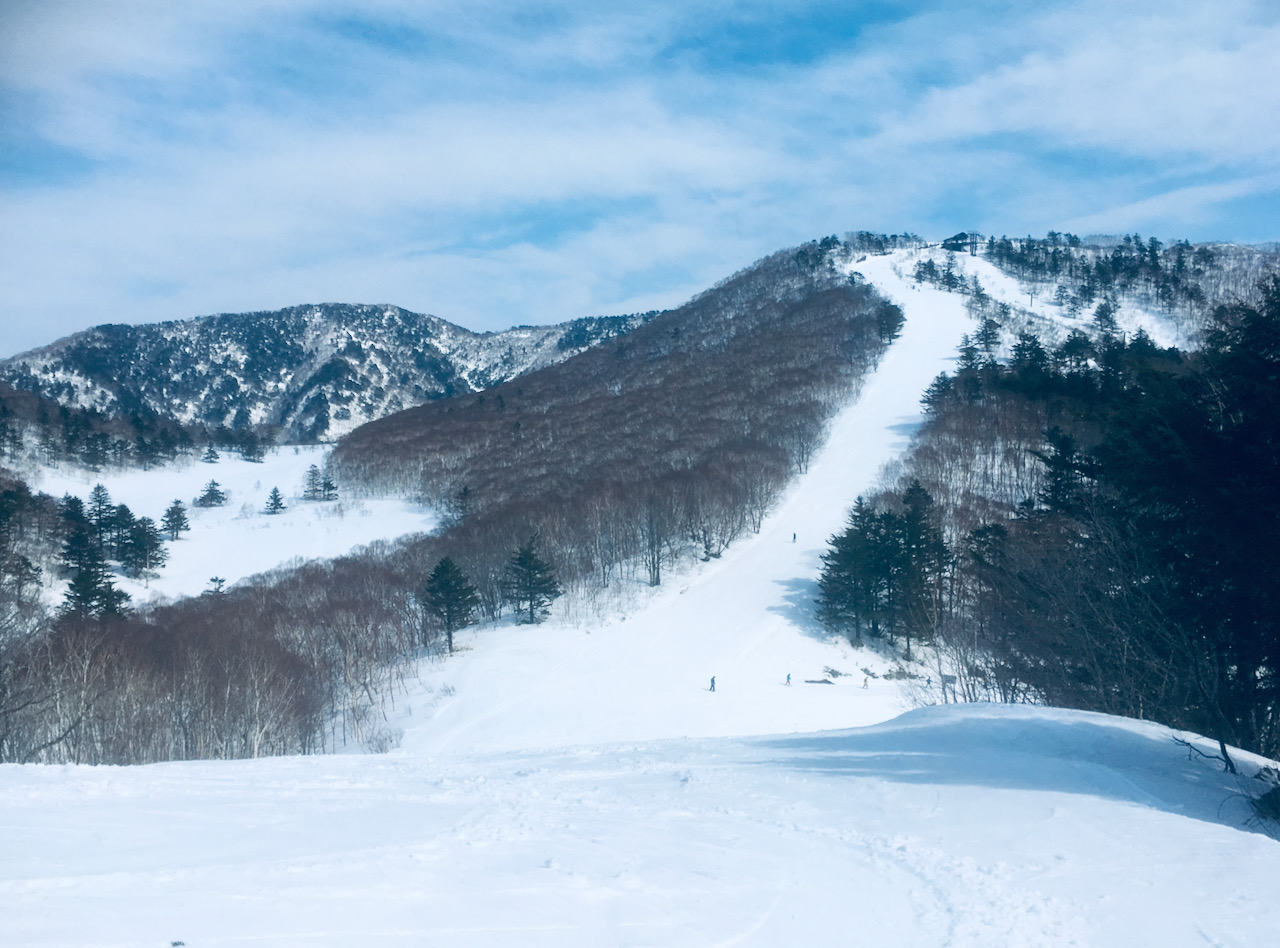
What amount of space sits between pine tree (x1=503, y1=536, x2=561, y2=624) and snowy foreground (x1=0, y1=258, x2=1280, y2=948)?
112 ft

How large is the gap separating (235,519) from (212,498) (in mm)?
9308

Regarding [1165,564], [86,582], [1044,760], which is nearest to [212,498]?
[86,582]

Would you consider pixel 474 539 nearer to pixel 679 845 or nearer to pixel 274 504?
pixel 274 504

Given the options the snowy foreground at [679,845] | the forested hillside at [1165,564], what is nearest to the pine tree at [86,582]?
the snowy foreground at [679,845]

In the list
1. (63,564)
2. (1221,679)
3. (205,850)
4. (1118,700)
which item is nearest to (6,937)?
(205,850)

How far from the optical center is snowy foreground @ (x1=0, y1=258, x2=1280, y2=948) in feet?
16.5

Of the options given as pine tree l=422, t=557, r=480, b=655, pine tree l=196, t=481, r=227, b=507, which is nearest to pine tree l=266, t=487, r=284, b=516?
pine tree l=196, t=481, r=227, b=507

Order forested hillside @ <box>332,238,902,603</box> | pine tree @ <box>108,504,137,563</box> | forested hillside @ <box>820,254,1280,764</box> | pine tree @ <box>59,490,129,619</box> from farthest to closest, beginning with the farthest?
pine tree @ <box>108,504,137,563</box> < forested hillside @ <box>332,238,902,603</box> < pine tree @ <box>59,490,129,619</box> < forested hillside @ <box>820,254,1280,764</box>

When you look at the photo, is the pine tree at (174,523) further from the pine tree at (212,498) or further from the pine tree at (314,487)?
the pine tree at (314,487)

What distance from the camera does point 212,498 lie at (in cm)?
9281

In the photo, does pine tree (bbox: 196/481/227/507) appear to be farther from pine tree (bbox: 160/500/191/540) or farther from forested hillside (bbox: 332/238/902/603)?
pine tree (bbox: 160/500/191/540)

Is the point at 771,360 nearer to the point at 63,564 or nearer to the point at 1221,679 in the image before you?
the point at 63,564

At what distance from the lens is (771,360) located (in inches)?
4208

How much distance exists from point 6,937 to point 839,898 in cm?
529
